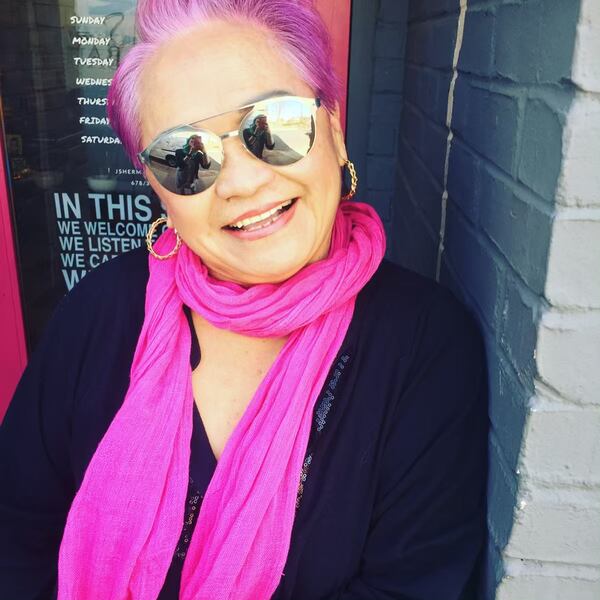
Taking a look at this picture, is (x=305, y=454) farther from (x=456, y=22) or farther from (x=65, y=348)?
(x=456, y=22)

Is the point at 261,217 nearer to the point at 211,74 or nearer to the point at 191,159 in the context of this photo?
the point at 191,159

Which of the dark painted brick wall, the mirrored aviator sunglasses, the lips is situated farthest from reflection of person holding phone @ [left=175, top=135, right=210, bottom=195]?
the dark painted brick wall

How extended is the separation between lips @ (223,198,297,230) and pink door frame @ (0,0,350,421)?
3.93 ft

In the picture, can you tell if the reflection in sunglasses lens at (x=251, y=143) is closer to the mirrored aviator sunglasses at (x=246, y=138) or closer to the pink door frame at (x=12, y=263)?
the mirrored aviator sunglasses at (x=246, y=138)

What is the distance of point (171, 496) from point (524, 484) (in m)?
0.71

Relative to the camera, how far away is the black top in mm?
1249

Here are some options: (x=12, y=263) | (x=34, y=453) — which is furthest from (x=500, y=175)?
(x=12, y=263)

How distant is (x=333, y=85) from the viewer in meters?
1.42

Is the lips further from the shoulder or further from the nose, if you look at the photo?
the shoulder

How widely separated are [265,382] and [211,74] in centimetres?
63

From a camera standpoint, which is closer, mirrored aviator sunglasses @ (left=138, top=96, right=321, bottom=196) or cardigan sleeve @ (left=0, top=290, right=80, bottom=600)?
mirrored aviator sunglasses @ (left=138, top=96, right=321, bottom=196)

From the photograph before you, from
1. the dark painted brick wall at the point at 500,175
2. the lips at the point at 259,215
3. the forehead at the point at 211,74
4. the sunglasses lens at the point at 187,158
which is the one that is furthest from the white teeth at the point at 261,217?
the dark painted brick wall at the point at 500,175

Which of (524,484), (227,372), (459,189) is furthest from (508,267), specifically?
(227,372)

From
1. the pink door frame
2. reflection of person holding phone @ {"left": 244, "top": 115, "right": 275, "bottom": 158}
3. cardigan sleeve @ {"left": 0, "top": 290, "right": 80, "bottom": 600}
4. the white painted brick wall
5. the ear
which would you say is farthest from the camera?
the pink door frame
